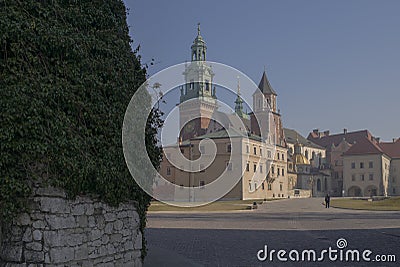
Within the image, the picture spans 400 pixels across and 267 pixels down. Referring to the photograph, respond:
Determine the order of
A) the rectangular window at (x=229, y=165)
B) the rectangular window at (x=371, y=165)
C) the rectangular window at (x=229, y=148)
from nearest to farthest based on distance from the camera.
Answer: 1. the rectangular window at (x=229, y=165)
2. the rectangular window at (x=229, y=148)
3. the rectangular window at (x=371, y=165)

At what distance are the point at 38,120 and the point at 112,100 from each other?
1.94m

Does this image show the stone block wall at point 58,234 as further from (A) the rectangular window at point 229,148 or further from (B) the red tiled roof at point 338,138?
(B) the red tiled roof at point 338,138

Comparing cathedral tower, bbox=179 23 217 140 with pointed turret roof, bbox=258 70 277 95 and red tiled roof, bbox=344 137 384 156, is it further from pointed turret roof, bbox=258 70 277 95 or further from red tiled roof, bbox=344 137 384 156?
red tiled roof, bbox=344 137 384 156

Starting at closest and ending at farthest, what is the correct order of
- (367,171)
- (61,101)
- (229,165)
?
1. (61,101)
2. (229,165)
3. (367,171)

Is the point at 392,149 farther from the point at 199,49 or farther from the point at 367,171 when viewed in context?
the point at 199,49

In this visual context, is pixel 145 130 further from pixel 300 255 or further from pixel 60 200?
pixel 300 255

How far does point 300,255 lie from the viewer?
44.6 ft

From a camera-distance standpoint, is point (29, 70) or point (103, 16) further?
point (103, 16)

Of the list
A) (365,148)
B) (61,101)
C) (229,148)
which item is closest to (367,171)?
(365,148)

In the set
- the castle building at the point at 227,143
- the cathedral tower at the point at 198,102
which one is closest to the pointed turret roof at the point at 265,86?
the castle building at the point at 227,143

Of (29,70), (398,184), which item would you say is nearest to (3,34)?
(29,70)

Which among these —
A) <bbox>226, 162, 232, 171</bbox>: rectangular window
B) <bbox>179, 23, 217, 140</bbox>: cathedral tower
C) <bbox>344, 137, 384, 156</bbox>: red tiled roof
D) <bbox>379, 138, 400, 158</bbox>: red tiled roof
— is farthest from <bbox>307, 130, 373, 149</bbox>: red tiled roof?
<bbox>226, 162, 232, 171</bbox>: rectangular window

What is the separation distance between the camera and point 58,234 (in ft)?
26.6

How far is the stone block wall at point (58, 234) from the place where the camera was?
8.00 m
